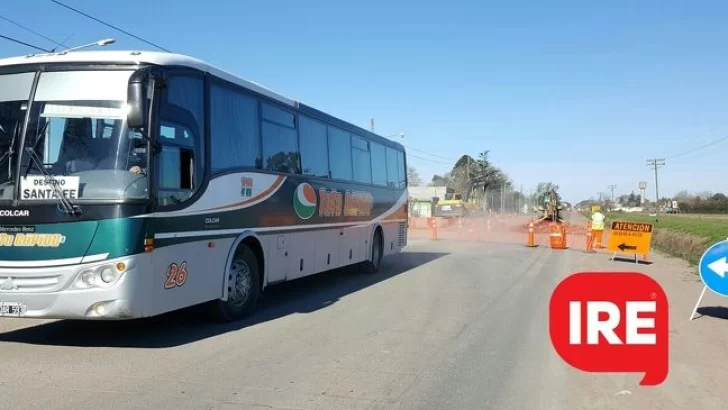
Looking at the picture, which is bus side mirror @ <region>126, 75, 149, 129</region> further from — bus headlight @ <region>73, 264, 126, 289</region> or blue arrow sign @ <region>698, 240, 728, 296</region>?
blue arrow sign @ <region>698, 240, 728, 296</region>

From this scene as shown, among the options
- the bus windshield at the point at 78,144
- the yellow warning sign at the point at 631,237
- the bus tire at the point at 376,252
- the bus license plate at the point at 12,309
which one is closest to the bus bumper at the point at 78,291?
the bus license plate at the point at 12,309

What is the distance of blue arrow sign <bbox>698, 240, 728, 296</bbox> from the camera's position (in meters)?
9.16

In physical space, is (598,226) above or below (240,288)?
above

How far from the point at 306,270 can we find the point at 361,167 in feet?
14.1

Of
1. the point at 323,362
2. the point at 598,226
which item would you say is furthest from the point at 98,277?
the point at 598,226

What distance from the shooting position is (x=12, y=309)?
6.93m

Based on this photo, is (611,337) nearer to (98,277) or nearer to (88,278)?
(98,277)

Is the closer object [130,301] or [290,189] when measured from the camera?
[130,301]

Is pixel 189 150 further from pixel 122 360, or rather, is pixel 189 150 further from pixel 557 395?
pixel 557 395

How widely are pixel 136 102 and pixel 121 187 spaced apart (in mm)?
936

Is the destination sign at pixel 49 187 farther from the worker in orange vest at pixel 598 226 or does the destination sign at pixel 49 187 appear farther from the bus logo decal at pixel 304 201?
the worker in orange vest at pixel 598 226

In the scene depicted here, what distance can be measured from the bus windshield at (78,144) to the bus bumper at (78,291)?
770 millimetres

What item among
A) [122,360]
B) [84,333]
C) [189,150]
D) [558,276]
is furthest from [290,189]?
[558,276]

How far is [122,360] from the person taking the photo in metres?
6.81
